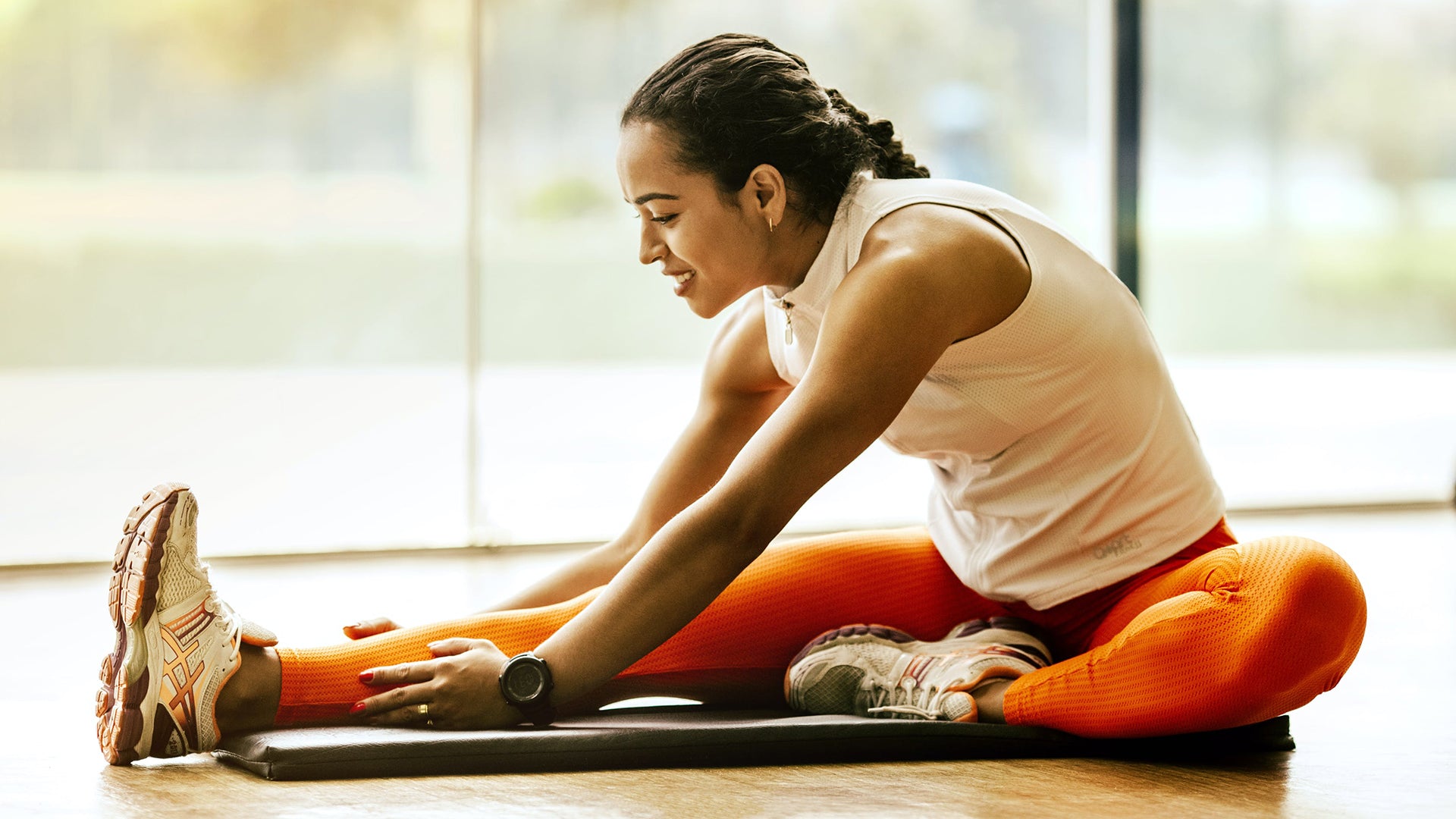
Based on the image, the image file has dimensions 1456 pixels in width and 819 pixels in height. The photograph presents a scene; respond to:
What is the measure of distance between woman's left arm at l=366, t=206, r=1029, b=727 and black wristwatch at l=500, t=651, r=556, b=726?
0.03ft

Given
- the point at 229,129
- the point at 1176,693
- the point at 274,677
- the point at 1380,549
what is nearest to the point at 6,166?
the point at 229,129

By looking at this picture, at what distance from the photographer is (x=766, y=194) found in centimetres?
151

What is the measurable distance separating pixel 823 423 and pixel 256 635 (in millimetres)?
668

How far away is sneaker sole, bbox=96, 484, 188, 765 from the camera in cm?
144

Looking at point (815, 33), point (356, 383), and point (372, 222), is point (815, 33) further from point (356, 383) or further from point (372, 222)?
point (356, 383)

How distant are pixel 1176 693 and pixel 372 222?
2720 millimetres

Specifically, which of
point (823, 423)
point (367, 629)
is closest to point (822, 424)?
point (823, 423)

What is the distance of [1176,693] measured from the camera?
1438 millimetres

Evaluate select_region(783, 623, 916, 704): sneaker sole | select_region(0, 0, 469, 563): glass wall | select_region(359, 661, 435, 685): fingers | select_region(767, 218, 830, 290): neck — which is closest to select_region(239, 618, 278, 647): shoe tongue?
select_region(359, 661, 435, 685): fingers

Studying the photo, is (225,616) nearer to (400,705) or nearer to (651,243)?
(400,705)

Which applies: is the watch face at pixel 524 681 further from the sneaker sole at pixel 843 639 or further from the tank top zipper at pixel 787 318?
the tank top zipper at pixel 787 318

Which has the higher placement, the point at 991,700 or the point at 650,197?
the point at 650,197

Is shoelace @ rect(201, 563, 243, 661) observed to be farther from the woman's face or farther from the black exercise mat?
the woman's face

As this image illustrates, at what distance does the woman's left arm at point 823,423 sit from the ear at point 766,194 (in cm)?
11
